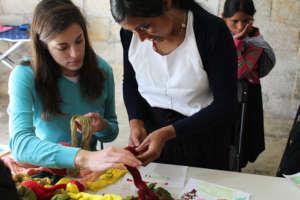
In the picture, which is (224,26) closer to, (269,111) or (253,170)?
(253,170)

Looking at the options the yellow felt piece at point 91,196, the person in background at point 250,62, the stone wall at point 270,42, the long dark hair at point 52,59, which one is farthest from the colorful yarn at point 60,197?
the stone wall at point 270,42

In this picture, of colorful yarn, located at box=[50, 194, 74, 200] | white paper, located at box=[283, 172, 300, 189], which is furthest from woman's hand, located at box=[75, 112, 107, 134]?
white paper, located at box=[283, 172, 300, 189]

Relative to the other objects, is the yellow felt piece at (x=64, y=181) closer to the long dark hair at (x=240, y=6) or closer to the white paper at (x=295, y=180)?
the white paper at (x=295, y=180)

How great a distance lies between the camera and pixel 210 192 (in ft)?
3.73

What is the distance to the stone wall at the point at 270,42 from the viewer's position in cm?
309

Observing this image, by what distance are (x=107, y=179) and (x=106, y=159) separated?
0.48 ft

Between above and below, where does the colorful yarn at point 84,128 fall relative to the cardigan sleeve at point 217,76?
below

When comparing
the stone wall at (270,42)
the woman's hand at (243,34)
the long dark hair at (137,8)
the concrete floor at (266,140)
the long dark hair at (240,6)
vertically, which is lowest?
the concrete floor at (266,140)

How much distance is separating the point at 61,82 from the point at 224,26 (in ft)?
2.66

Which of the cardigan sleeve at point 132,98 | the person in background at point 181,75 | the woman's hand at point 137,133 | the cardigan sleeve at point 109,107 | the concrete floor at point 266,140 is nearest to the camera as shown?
the person in background at point 181,75

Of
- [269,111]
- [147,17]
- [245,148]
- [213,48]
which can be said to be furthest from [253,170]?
[147,17]

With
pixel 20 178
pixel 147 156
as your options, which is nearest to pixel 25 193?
pixel 20 178

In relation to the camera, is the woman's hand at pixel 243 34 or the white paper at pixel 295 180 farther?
the woman's hand at pixel 243 34

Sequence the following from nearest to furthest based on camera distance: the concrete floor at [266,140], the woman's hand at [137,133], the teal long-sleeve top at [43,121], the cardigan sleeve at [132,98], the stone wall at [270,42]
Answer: the teal long-sleeve top at [43,121], the woman's hand at [137,133], the cardigan sleeve at [132,98], the concrete floor at [266,140], the stone wall at [270,42]
